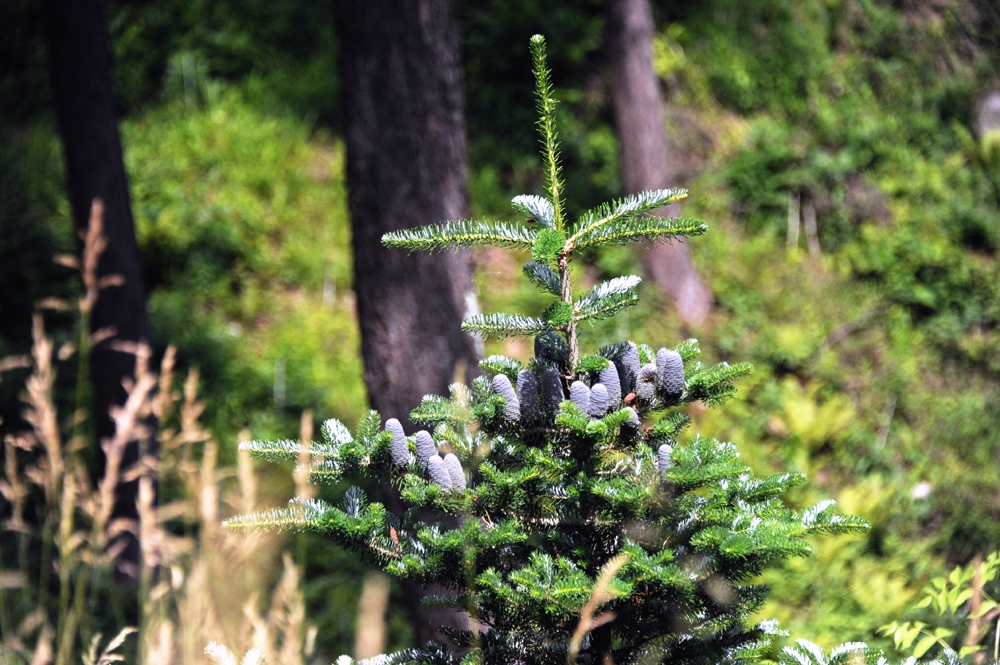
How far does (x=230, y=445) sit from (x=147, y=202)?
348cm

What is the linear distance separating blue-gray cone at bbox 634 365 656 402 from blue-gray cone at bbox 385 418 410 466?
1.68 ft

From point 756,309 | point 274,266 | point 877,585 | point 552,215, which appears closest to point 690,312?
point 756,309

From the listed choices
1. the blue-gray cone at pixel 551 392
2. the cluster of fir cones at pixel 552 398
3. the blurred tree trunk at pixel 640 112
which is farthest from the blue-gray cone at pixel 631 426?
the blurred tree trunk at pixel 640 112

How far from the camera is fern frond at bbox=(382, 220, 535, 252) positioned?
1750 mm

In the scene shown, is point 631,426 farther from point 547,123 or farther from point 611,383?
point 547,123

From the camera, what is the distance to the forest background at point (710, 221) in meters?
6.69

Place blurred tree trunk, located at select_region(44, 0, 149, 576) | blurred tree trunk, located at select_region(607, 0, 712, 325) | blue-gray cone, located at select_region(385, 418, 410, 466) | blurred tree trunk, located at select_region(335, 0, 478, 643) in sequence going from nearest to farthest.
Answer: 1. blue-gray cone, located at select_region(385, 418, 410, 466)
2. blurred tree trunk, located at select_region(335, 0, 478, 643)
3. blurred tree trunk, located at select_region(44, 0, 149, 576)
4. blurred tree trunk, located at select_region(607, 0, 712, 325)

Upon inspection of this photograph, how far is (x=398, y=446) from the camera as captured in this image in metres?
1.75

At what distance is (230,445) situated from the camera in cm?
662

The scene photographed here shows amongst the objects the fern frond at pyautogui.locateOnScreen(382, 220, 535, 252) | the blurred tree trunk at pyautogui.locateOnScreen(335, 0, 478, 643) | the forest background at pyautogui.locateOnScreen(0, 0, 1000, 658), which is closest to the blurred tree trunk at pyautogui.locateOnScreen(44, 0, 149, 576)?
the forest background at pyautogui.locateOnScreen(0, 0, 1000, 658)

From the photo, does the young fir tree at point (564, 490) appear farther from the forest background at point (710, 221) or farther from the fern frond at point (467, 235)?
the forest background at point (710, 221)

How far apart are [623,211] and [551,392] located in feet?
1.35

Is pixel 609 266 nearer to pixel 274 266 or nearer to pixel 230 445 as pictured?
pixel 274 266

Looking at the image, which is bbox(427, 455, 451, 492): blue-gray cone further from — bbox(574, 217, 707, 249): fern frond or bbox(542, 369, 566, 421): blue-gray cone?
bbox(574, 217, 707, 249): fern frond
